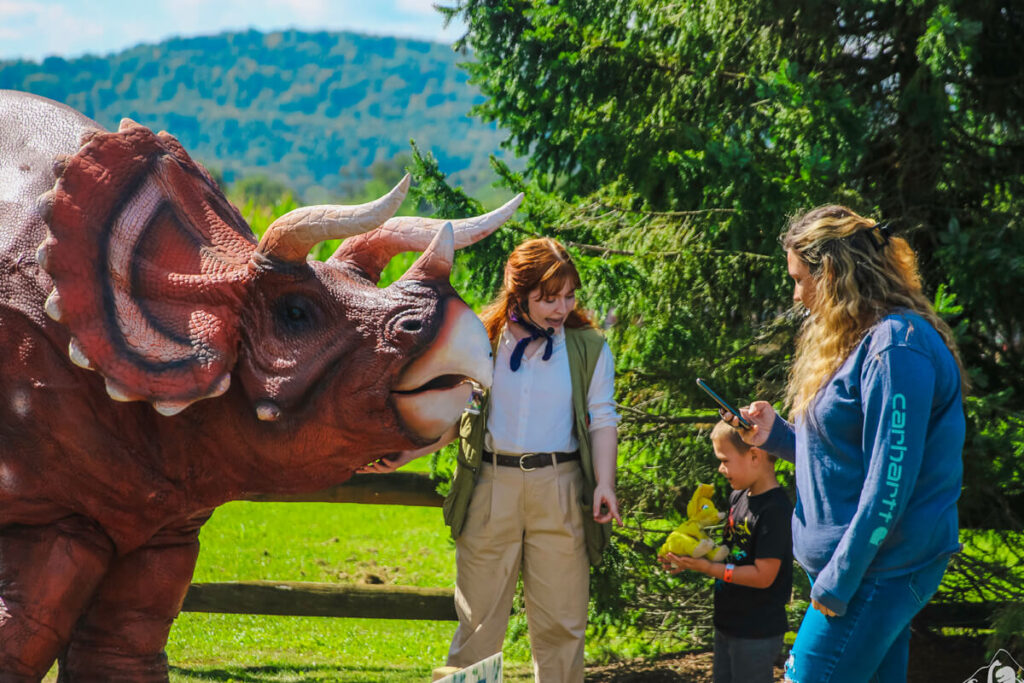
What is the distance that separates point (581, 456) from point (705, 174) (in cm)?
169

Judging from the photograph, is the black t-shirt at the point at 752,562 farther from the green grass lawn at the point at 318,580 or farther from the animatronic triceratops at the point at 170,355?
the green grass lawn at the point at 318,580

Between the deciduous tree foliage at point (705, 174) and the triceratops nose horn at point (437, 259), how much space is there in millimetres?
1911

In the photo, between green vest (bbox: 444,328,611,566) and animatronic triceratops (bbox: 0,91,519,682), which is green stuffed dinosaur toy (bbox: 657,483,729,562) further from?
animatronic triceratops (bbox: 0,91,519,682)

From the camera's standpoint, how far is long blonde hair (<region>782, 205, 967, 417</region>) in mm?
2803

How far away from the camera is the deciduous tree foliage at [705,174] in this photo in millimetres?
4680

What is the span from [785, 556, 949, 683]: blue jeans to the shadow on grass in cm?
311

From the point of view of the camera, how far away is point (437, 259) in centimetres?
270

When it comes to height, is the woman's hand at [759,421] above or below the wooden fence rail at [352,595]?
above

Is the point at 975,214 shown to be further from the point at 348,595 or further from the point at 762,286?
the point at 348,595

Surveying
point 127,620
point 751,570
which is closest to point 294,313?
point 127,620

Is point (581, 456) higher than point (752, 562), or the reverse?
point (581, 456)

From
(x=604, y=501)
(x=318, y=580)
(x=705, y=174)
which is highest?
(x=705, y=174)

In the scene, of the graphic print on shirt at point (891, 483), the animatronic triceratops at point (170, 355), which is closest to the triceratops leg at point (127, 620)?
the animatronic triceratops at point (170, 355)

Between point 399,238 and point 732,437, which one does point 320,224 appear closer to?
point 399,238
